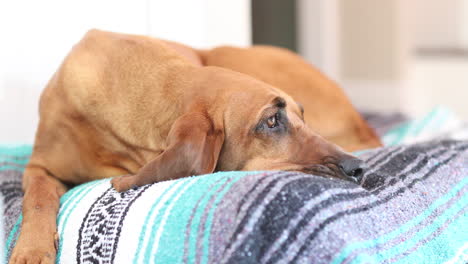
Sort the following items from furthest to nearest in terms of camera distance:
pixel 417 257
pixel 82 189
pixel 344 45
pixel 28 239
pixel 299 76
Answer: pixel 344 45 → pixel 299 76 → pixel 82 189 → pixel 28 239 → pixel 417 257

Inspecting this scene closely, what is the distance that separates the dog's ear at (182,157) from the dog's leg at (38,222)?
0.69ft

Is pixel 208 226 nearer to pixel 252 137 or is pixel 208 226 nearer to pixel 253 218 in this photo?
pixel 253 218

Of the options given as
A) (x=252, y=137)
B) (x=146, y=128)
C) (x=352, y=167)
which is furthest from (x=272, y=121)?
(x=146, y=128)

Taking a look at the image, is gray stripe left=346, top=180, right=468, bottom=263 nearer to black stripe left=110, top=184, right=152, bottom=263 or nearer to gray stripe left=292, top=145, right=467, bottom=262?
gray stripe left=292, top=145, right=467, bottom=262

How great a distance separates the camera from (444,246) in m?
1.67

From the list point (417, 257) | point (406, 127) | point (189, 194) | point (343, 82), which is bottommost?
point (343, 82)

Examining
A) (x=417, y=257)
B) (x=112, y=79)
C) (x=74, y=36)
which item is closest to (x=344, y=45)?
(x=74, y=36)

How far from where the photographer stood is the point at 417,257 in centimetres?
157

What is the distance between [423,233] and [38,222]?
1.01 metres

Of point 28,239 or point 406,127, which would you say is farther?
point 406,127

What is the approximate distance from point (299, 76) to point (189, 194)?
1478mm

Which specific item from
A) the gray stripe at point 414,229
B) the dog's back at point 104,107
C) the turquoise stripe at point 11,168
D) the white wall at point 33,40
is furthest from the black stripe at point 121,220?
the white wall at point 33,40

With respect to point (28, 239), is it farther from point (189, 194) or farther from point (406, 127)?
point (406, 127)

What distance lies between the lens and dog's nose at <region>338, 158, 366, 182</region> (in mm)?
1684
